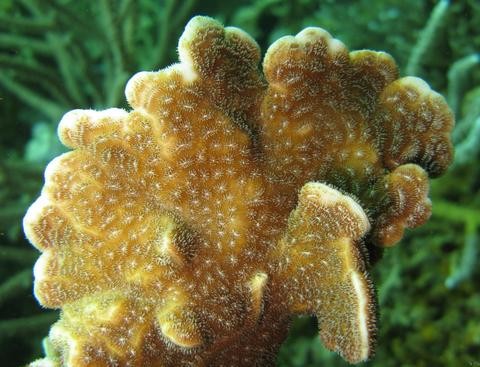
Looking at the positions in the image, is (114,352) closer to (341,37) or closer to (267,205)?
(267,205)

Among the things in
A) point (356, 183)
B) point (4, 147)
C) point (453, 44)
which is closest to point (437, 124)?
point (356, 183)

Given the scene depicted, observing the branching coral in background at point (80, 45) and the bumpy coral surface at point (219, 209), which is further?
the branching coral in background at point (80, 45)

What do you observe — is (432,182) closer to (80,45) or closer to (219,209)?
(219,209)

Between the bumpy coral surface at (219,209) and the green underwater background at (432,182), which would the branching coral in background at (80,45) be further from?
the bumpy coral surface at (219,209)

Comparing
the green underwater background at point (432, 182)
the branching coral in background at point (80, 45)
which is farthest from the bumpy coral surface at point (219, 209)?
the branching coral in background at point (80, 45)

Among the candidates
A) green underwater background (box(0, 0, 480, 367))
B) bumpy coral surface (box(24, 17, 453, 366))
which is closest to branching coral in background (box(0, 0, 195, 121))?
green underwater background (box(0, 0, 480, 367))
